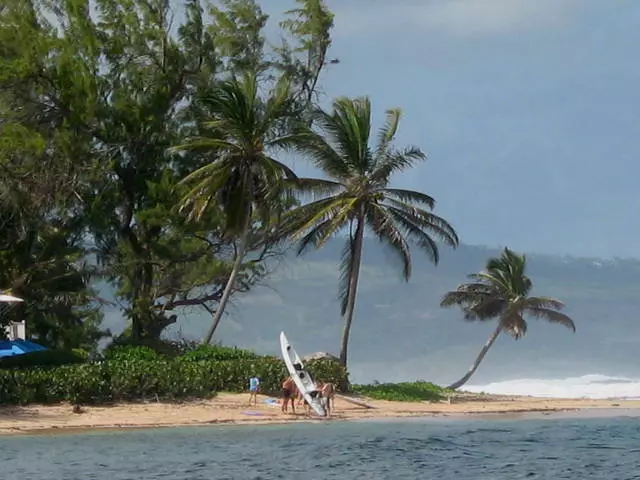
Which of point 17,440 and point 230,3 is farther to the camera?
point 230,3

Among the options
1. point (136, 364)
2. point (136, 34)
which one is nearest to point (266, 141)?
point (136, 34)

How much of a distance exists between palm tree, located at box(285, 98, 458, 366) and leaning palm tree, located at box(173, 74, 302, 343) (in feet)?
3.71

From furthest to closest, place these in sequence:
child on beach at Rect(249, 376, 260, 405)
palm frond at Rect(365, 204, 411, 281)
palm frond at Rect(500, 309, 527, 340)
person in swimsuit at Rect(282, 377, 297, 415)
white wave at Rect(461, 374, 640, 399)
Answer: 1. white wave at Rect(461, 374, 640, 399)
2. palm frond at Rect(500, 309, 527, 340)
3. palm frond at Rect(365, 204, 411, 281)
4. child on beach at Rect(249, 376, 260, 405)
5. person in swimsuit at Rect(282, 377, 297, 415)

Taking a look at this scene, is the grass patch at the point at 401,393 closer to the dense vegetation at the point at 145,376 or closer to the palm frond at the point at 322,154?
the dense vegetation at the point at 145,376

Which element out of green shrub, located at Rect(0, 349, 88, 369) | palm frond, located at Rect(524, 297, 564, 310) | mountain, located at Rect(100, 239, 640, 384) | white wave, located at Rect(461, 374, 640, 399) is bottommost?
green shrub, located at Rect(0, 349, 88, 369)

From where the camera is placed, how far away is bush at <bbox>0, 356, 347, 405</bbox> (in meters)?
31.2

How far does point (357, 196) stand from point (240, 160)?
385 centimetres

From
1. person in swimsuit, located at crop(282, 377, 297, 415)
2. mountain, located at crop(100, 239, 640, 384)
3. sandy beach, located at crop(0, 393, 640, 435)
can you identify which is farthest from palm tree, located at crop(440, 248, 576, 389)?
mountain, located at crop(100, 239, 640, 384)

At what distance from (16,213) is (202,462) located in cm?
1738

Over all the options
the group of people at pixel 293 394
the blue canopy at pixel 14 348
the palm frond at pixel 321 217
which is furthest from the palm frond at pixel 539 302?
the blue canopy at pixel 14 348

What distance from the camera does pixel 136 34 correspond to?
41656mm

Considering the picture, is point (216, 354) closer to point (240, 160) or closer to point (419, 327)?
point (240, 160)

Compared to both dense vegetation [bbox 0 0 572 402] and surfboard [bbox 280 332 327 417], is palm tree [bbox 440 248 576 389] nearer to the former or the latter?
dense vegetation [bbox 0 0 572 402]

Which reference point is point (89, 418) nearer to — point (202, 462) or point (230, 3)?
point (202, 462)
